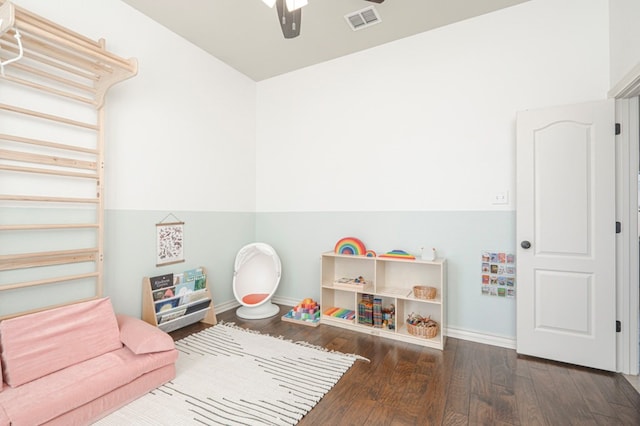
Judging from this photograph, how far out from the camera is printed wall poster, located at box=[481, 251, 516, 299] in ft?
8.53

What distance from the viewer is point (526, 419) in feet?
5.52

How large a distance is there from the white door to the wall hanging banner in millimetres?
3108

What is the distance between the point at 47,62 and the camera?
2072 mm

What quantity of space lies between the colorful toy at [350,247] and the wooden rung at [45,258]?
2131 millimetres

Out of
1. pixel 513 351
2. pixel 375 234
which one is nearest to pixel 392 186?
pixel 375 234

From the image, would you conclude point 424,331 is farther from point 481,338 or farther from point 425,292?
point 481,338

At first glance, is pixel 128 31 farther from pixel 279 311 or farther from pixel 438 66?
pixel 279 311

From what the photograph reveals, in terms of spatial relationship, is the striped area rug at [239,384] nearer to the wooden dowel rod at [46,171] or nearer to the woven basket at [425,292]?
the woven basket at [425,292]

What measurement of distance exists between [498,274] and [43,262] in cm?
354

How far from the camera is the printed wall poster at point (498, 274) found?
2.60 meters

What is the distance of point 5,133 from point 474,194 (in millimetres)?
3573

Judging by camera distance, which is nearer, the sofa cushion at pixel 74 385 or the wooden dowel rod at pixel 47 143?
the sofa cushion at pixel 74 385

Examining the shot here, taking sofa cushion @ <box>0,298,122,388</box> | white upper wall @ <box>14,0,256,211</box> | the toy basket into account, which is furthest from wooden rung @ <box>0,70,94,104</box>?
the toy basket

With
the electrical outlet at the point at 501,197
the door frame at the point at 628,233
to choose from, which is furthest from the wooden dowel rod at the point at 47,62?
the door frame at the point at 628,233
